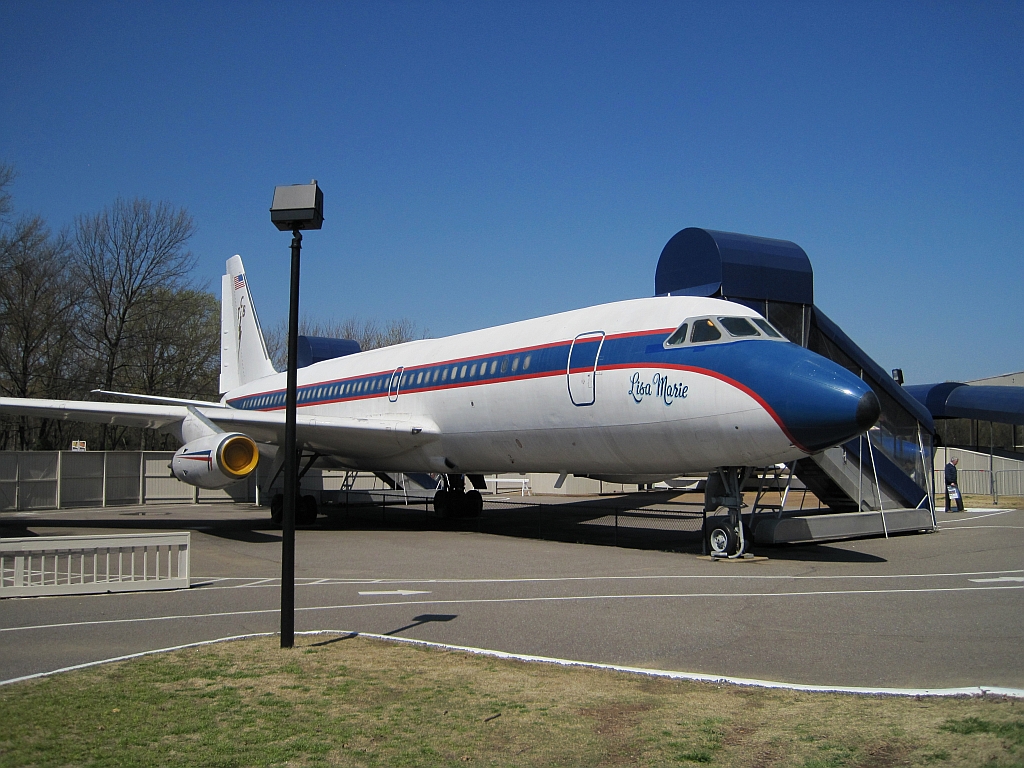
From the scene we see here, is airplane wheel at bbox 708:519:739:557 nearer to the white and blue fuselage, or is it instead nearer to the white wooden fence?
the white and blue fuselage

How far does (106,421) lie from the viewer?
20562 mm

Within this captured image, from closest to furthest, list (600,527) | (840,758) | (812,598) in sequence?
1. (840,758)
2. (812,598)
3. (600,527)

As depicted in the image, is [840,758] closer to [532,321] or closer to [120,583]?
[120,583]

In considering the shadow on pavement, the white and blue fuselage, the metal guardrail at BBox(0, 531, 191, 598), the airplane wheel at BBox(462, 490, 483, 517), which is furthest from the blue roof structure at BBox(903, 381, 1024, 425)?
the metal guardrail at BBox(0, 531, 191, 598)

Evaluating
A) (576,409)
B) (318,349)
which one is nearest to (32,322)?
(318,349)

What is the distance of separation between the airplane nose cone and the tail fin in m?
20.7

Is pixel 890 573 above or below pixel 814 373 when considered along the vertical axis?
below

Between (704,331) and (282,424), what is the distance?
9033 mm

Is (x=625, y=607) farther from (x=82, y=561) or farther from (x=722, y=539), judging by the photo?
(x=82, y=561)

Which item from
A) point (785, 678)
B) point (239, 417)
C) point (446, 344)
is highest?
point (446, 344)

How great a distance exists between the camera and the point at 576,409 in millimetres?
14227

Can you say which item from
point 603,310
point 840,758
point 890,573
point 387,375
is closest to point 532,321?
point 603,310

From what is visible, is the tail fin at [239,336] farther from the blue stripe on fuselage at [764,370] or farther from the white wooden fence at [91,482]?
the blue stripe on fuselage at [764,370]

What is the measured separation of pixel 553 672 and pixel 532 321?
11.1 meters
